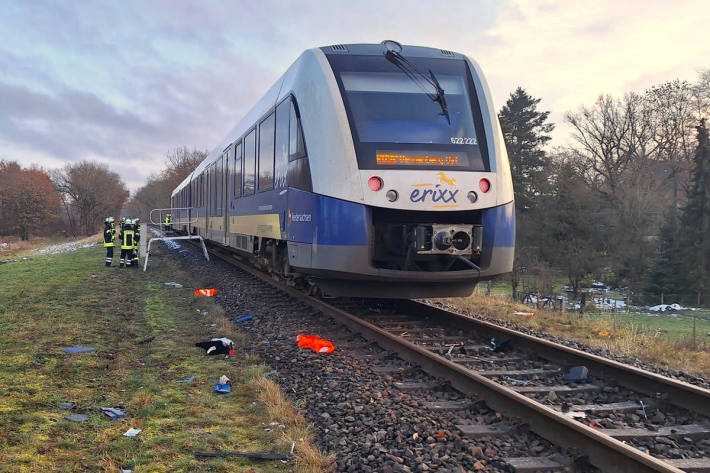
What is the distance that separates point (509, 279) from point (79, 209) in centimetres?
5491

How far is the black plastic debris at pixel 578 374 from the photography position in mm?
4805

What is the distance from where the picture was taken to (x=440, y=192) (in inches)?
247

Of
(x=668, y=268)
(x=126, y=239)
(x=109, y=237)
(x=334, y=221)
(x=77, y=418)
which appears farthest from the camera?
(x=668, y=268)

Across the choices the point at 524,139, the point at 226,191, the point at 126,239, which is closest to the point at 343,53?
the point at 226,191

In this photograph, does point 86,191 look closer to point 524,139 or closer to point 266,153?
point 524,139

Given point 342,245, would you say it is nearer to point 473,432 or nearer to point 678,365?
point 473,432

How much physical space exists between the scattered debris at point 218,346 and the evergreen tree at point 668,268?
115 ft

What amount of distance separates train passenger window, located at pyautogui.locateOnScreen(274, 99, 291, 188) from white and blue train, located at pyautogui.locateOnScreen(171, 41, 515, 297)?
121 millimetres

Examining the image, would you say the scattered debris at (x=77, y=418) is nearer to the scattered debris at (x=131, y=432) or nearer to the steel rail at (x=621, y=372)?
the scattered debris at (x=131, y=432)

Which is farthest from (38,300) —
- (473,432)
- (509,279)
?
(509,279)

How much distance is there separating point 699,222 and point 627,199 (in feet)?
15.4

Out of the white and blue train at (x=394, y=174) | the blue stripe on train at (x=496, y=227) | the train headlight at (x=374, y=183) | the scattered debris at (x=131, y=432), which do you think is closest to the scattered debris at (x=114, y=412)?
the scattered debris at (x=131, y=432)

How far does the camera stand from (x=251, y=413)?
13.6 feet

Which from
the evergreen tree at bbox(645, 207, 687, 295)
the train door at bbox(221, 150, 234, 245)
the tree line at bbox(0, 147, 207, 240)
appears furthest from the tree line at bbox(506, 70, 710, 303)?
the tree line at bbox(0, 147, 207, 240)
